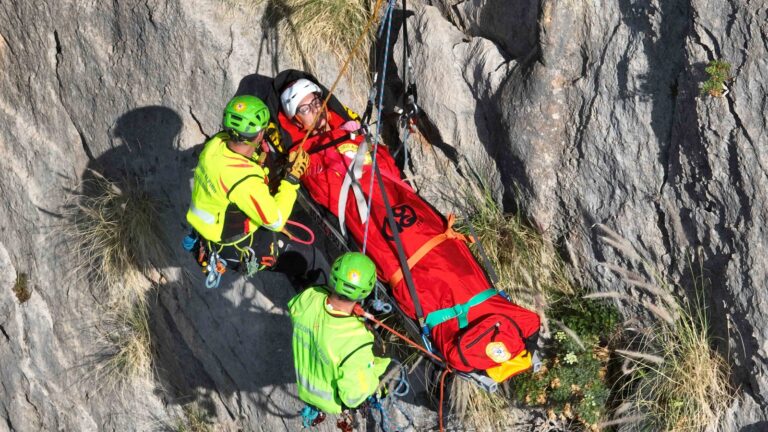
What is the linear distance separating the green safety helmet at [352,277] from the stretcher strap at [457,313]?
2.05 feet

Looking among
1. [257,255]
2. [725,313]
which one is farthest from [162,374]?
[725,313]

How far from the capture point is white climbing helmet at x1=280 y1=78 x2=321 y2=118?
658 cm

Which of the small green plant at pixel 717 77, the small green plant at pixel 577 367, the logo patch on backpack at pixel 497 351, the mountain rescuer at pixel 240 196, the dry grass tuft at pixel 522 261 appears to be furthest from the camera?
the dry grass tuft at pixel 522 261

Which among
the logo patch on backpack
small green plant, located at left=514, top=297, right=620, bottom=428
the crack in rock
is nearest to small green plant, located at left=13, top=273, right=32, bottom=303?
the crack in rock

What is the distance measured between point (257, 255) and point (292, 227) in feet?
1.45

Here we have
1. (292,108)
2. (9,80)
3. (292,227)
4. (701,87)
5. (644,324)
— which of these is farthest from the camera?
(9,80)

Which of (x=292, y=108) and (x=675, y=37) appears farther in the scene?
(x=292, y=108)

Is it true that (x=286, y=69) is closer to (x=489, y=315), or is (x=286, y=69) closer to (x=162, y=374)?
(x=489, y=315)

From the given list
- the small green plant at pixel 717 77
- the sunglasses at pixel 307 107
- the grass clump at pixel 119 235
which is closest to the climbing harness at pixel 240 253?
the sunglasses at pixel 307 107

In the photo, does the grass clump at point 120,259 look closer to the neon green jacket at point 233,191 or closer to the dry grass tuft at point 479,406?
the neon green jacket at point 233,191

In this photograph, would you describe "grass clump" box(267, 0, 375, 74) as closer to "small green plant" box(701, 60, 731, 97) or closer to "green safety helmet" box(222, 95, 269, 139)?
"green safety helmet" box(222, 95, 269, 139)

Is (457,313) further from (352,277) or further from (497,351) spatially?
(352,277)

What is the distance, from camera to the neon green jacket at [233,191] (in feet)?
19.3

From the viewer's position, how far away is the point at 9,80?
8688mm
